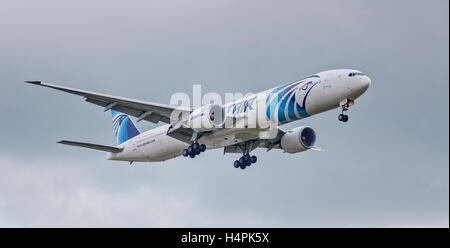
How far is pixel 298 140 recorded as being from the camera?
64.1m

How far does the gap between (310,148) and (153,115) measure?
1301 centimetres

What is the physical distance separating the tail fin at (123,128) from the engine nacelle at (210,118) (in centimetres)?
1166

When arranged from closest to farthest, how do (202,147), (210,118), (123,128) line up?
(210,118), (202,147), (123,128)

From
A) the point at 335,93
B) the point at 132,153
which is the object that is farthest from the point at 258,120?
the point at 132,153

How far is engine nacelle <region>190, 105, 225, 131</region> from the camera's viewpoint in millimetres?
58312

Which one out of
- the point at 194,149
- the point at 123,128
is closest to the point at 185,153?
the point at 194,149

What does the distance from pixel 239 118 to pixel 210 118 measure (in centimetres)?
212

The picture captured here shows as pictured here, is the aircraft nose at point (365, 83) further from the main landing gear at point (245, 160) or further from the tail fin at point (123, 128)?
the tail fin at point (123, 128)

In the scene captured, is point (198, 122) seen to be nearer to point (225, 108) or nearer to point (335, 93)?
point (225, 108)

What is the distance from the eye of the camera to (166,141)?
63.0 metres

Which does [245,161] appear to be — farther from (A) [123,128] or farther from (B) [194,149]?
(A) [123,128]

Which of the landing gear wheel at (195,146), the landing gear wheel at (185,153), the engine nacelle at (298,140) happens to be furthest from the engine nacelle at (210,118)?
the engine nacelle at (298,140)

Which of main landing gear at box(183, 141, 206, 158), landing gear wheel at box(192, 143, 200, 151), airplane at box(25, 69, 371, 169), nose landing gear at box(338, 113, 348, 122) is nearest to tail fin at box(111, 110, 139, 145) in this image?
airplane at box(25, 69, 371, 169)

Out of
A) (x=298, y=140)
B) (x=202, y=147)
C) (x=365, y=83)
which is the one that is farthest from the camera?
(x=298, y=140)
